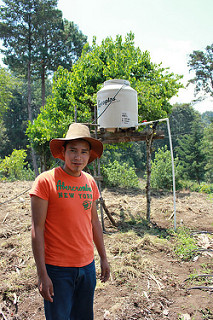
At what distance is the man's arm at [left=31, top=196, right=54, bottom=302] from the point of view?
169cm

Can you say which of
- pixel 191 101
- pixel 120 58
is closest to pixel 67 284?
pixel 120 58

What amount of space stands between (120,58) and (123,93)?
4.66 meters

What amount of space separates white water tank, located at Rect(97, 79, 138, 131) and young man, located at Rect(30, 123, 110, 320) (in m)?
3.65

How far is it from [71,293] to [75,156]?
40.3 inches

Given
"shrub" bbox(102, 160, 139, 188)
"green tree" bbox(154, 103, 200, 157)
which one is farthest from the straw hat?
"green tree" bbox(154, 103, 200, 157)

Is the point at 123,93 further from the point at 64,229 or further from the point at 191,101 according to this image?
the point at 191,101

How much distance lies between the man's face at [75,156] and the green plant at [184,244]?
11.7ft

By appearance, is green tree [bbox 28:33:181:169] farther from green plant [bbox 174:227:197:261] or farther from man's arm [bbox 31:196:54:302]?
man's arm [bbox 31:196:54:302]

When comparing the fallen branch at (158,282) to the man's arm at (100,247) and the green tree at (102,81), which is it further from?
the green tree at (102,81)

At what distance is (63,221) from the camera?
1.82 meters

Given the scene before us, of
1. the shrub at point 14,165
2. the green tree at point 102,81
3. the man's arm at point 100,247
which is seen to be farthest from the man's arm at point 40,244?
the shrub at point 14,165

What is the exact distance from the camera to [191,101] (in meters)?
27.2

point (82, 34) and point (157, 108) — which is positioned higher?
point (82, 34)

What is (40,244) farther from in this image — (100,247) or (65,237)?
(100,247)
